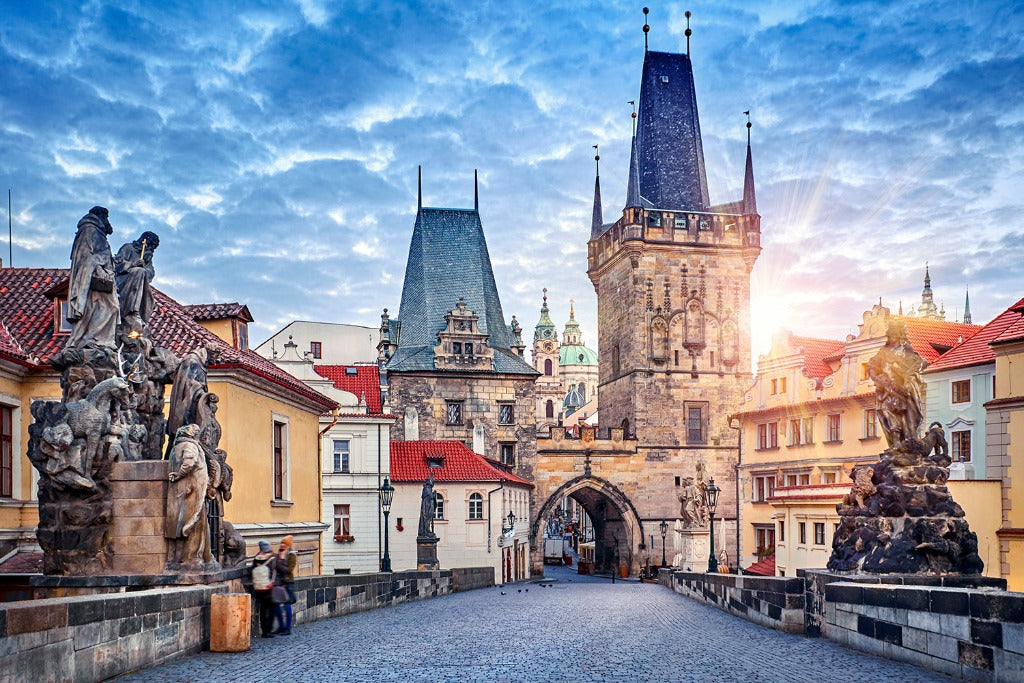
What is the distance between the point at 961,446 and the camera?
3331 cm

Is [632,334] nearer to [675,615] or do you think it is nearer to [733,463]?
[733,463]

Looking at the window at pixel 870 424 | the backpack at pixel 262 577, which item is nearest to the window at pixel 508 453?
the window at pixel 870 424

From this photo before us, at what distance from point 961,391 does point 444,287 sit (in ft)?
95.9

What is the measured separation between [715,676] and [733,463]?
4765 centimetres

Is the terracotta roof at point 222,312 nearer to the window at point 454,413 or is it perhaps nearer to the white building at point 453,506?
the white building at point 453,506

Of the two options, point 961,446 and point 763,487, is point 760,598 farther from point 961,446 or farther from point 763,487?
point 763,487

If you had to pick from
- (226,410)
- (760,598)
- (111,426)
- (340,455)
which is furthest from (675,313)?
(111,426)

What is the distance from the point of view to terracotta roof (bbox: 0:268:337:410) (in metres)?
19.6

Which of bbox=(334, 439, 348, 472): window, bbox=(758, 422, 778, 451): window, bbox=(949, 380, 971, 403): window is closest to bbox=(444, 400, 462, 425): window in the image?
bbox=(334, 439, 348, 472): window

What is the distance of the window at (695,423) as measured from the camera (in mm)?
56250

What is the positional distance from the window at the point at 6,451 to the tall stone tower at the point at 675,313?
131 ft

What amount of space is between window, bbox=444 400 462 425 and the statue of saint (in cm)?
4040

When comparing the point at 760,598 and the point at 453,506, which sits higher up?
the point at 760,598

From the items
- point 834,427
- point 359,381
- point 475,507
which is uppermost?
point 359,381
